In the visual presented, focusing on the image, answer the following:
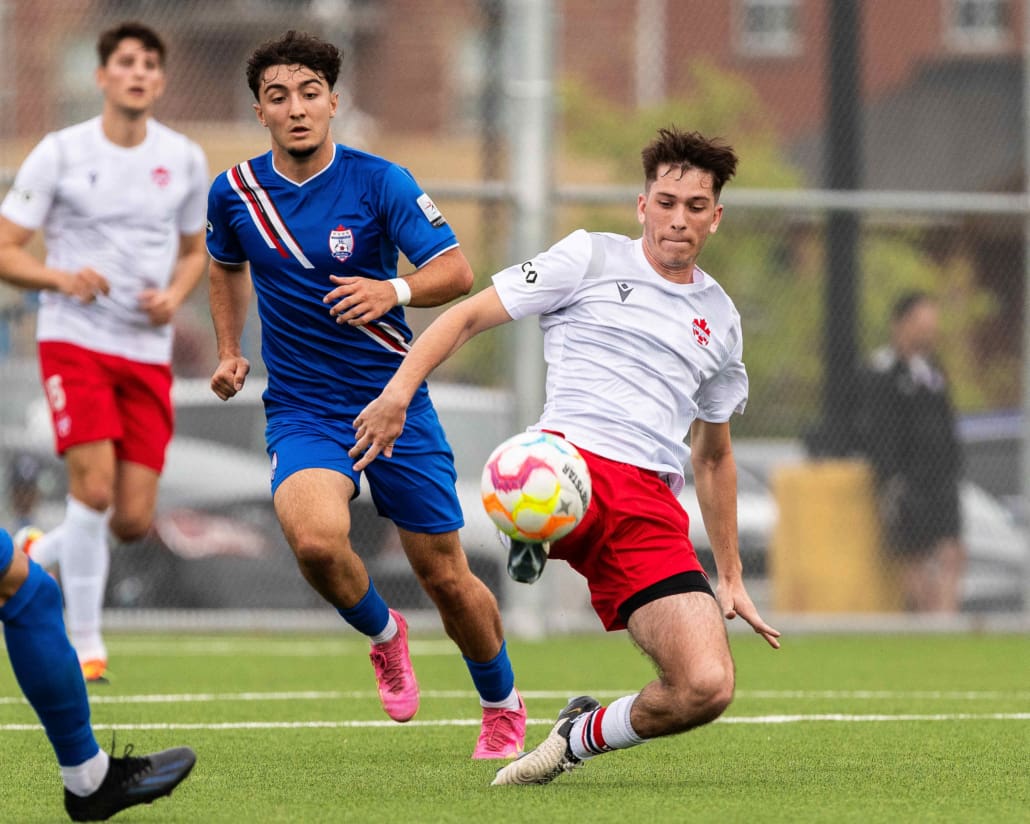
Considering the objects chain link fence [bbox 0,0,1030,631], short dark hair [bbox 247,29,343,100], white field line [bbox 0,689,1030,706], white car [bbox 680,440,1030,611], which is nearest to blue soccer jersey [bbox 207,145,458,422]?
short dark hair [bbox 247,29,343,100]

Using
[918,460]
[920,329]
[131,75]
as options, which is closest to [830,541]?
[918,460]

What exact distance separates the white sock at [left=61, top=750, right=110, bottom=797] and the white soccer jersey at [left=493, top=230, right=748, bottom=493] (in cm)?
158

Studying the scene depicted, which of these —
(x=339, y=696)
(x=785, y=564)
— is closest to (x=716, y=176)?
(x=339, y=696)

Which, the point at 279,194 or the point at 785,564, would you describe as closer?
the point at 279,194

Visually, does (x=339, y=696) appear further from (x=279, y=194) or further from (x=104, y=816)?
(x=104, y=816)

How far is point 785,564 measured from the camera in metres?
11.6

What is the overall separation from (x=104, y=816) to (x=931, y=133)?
9.27m

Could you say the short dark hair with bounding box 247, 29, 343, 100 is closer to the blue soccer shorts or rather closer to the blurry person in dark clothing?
the blue soccer shorts

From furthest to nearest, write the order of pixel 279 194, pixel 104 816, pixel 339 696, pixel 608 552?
pixel 339 696 → pixel 279 194 → pixel 608 552 → pixel 104 816

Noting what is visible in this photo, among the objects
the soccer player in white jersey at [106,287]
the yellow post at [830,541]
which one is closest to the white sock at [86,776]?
the soccer player in white jersey at [106,287]

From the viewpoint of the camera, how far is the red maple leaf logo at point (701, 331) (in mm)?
5336

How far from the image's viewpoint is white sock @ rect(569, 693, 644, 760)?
197 inches

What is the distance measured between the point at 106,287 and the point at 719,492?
3.50m

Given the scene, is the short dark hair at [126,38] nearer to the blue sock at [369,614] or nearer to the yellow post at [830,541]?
the blue sock at [369,614]
